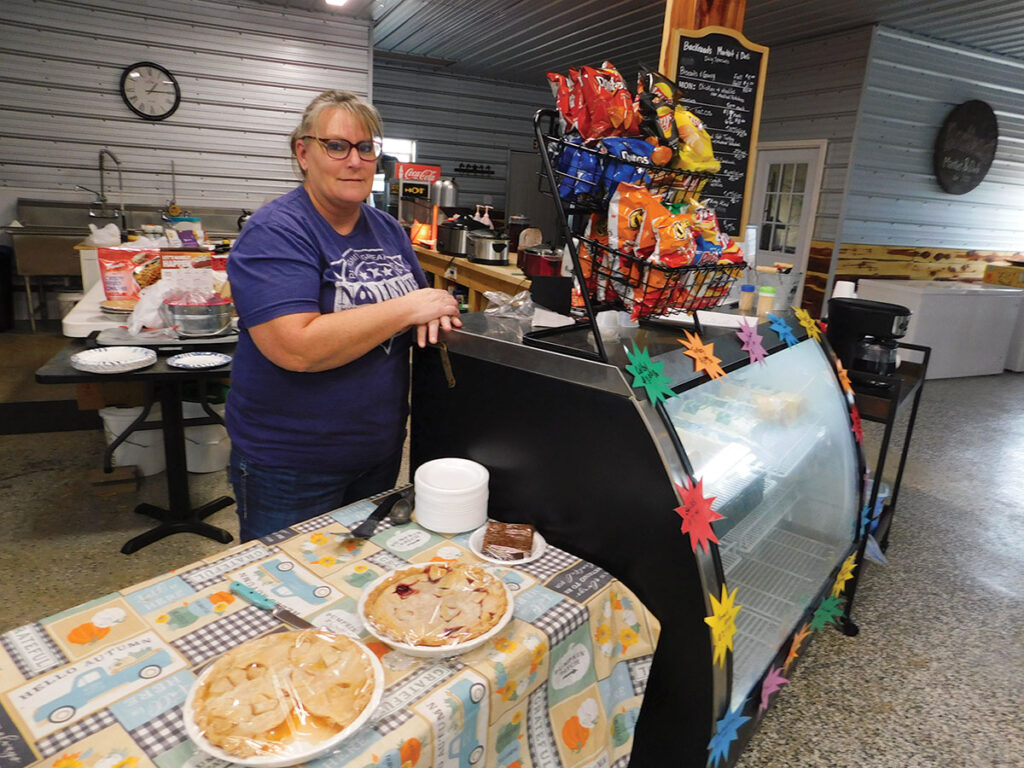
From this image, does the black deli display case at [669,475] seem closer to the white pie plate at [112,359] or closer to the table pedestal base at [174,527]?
the white pie plate at [112,359]

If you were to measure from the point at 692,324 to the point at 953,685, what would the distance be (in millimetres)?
1841

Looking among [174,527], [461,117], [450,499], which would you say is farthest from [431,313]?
[461,117]

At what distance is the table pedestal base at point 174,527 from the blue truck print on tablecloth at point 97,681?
2242 millimetres

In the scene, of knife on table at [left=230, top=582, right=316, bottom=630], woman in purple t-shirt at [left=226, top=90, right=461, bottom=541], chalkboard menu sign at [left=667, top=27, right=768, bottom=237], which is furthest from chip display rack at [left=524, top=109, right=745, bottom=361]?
chalkboard menu sign at [left=667, top=27, right=768, bottom=237]

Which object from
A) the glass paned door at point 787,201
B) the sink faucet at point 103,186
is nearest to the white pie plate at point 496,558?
the glass paned door at point 787,201

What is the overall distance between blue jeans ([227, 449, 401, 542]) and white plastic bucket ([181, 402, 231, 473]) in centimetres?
203

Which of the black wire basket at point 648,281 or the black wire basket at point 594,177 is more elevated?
the black wire basket at point 594,177

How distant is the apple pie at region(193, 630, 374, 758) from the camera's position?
0.83 metres

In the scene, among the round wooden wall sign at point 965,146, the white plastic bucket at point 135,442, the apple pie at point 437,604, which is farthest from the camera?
the round wooden wall sign at point 965,146

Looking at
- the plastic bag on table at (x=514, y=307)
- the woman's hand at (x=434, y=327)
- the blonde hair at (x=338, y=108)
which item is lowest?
the woman's hand at (x=434, y=327)

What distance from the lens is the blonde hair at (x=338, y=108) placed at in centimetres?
145

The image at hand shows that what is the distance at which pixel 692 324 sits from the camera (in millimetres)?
1703

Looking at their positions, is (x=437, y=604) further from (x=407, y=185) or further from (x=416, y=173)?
(x=416, y=173)

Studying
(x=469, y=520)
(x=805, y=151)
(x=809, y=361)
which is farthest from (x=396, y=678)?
(x=805, y=151)
